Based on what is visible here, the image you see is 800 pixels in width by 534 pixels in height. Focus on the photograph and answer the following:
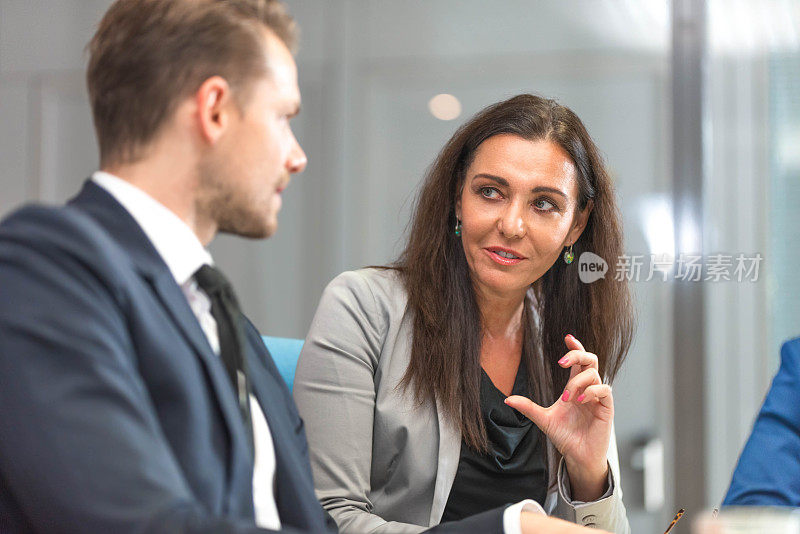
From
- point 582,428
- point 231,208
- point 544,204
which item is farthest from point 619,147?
point 231,208

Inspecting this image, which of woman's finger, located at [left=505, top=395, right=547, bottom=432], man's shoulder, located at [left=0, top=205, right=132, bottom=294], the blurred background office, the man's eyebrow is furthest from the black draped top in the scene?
the blurred background office

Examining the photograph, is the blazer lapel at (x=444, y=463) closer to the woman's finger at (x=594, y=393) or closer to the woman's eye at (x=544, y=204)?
the woman's finger at (x=594, y=393)

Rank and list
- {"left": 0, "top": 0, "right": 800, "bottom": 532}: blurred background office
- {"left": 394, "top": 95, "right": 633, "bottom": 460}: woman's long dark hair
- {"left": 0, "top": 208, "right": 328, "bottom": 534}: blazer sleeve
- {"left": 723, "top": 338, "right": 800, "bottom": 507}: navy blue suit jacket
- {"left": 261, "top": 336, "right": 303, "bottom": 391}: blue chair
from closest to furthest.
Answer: {"left": 0, "top": 208, "right": 328, "bottom": 534}: blazer sleeve, {"left": 723, "top": 338, "right": 800, "bottom": 507}: navy blue suit jacket, {"left": 394, "top": 95, "right": 633, "bottom": 460}: woman's long dark hair, {"left": 261, "top": 336, "right": 303, "bottom": 391}: blue chair, {"left": 0, "top": 0, "right": 800, "bottom": 532}: blurred background office

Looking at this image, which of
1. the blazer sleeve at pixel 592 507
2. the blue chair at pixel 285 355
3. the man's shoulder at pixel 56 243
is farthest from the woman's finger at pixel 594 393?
the man's shoulder at pixel 56 243

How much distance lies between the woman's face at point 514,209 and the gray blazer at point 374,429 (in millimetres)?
198

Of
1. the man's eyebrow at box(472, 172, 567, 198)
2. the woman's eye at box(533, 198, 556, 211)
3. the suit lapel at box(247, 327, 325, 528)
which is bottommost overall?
the suit lapel at box(247, 327, 325, 528)

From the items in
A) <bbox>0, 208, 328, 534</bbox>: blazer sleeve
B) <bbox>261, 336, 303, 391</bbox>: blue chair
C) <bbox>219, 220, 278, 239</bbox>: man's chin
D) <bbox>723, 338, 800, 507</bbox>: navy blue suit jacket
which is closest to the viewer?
<bbox>0, 208, 328, 534</bbox>: blazer sleeve

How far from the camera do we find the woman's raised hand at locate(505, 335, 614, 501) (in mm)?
1295

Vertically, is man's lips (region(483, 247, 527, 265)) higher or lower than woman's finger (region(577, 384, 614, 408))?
higher

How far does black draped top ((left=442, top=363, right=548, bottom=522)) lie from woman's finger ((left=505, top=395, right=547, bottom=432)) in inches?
5.1

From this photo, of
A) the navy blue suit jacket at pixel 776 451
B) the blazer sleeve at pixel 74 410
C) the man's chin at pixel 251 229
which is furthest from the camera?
the navy blue suit jacket at pixel 776 451

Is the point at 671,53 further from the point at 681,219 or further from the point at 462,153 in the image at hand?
the point at 462,153

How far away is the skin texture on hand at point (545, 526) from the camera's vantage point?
935mm

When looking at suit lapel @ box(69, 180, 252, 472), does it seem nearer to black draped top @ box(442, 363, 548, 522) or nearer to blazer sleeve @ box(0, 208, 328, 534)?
blazer sleeve @ box(0, 208, 328, 534)
